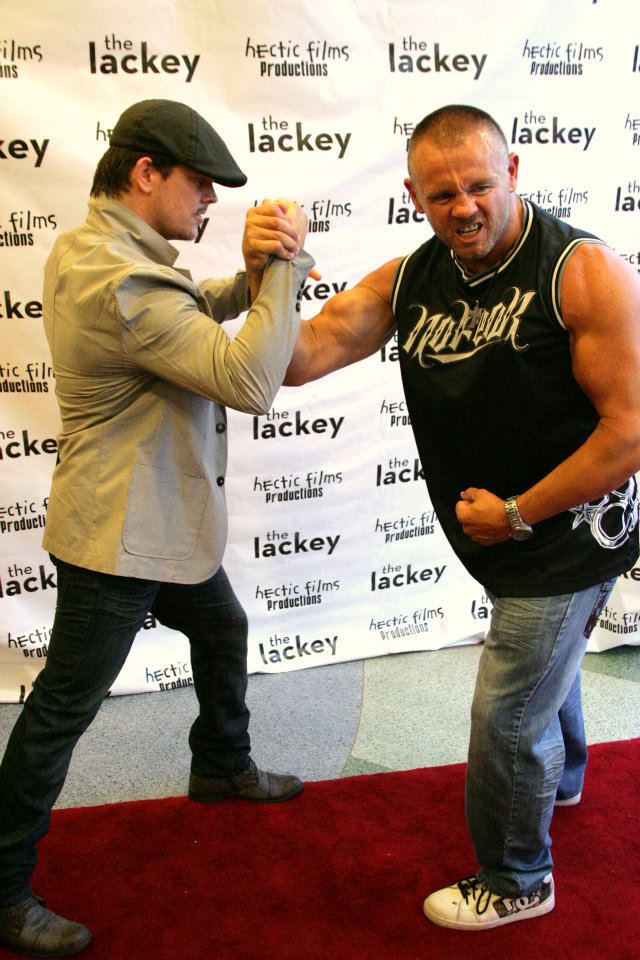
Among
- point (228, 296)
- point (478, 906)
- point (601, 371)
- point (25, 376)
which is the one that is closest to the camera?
point (601, 371)

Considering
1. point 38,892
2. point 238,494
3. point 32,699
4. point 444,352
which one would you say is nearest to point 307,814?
point 38,892

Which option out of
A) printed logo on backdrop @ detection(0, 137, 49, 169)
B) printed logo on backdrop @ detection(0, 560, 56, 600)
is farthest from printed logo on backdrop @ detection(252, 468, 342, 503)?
printed logo on backdrop @ detection(0, 137, 49, 169)

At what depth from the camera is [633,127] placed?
3025 mm

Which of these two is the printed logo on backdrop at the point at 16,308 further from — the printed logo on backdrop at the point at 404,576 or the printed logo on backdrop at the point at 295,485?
the printed logo on backdrop at the point at 404,576

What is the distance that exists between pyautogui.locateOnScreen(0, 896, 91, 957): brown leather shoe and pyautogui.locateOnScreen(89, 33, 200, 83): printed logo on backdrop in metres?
2.19

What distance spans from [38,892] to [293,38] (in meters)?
2.42

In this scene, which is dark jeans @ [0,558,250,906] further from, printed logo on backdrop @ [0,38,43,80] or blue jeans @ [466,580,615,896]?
printed logo on backdrop @ [0,38,43,80]

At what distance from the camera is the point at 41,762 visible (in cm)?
183

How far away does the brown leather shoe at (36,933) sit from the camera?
6.15 feet

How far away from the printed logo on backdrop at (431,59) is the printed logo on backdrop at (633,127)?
54cm

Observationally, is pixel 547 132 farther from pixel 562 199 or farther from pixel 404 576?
pixel 404 576

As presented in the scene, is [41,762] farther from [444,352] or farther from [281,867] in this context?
[444,352]

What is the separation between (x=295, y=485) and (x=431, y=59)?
1.43 m

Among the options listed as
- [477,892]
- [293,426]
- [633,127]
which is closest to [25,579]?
[293,426]
